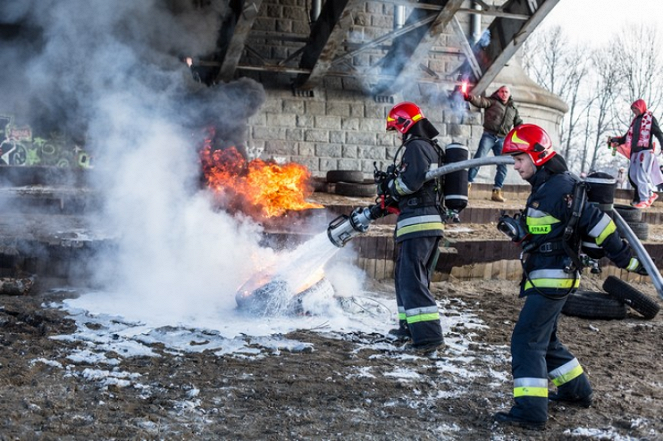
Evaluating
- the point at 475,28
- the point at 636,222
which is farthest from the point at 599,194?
the point at 475,28

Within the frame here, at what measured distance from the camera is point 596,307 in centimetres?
748

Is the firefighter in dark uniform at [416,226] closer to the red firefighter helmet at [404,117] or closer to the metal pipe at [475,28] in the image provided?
the red firefighter helmet at [404,117]

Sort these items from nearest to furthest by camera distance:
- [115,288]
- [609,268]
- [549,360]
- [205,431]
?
[205,431] → [549,360] → [115,288] → [609,268]

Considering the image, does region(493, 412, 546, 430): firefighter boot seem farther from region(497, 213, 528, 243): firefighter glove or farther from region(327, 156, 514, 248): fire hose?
region(327, 156, 514, 248): fire hose

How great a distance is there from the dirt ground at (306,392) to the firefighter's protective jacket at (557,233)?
36.2 inches

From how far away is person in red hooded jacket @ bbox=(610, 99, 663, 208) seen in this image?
480 inches

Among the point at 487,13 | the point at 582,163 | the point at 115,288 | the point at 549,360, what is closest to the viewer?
the point at 549,360

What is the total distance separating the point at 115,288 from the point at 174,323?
1.68m

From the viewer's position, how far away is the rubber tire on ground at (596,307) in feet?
24.6

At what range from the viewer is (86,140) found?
11.6 metres

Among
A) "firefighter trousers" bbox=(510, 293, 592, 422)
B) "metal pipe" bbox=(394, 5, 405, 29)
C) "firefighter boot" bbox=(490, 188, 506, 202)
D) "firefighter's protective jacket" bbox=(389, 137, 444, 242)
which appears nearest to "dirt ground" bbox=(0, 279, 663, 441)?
"firefighter trousers" bbox=(510, 293, 592, 422)

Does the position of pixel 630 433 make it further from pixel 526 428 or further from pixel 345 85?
pixel 345 85

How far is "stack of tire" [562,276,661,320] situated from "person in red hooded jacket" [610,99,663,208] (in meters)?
5.54

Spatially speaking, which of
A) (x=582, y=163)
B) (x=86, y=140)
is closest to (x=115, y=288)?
(x=86, y=140)
